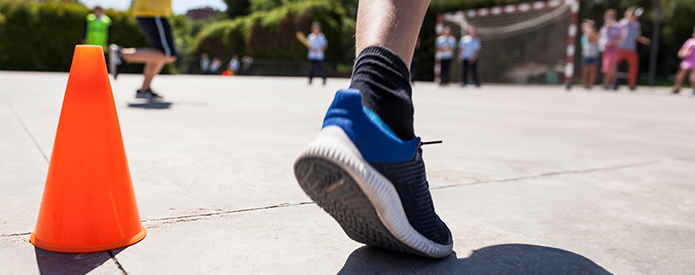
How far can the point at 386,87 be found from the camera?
3.91ft

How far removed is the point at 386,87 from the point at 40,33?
23783 millimetres

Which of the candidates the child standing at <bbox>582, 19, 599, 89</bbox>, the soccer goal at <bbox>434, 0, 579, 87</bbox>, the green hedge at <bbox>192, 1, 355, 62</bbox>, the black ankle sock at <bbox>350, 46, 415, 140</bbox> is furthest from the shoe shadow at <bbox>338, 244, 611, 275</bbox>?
the green hedge at <bbox>192, 1, 355, 62</bbox>

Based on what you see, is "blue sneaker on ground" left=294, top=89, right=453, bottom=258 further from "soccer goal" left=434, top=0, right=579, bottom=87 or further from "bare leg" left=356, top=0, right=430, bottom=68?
"soccer goal" left=434, top=0, right=579, bottom=87

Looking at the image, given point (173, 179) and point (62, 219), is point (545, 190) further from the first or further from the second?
point (62, 219)

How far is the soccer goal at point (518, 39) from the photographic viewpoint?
17156mm

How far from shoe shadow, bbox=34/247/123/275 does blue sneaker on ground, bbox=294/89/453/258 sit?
51 cm

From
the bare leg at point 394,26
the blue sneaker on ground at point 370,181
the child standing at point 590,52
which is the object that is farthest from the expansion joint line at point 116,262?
the child standing at point 590,52

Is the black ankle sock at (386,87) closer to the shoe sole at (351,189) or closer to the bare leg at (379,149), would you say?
the bare leg at (379,149)

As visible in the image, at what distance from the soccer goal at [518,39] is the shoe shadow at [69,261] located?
16109 mm

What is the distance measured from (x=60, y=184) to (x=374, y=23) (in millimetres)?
839

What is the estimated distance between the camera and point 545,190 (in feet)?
6.59

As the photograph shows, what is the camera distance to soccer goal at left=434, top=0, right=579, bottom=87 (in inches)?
675

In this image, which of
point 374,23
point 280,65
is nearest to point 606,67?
point 374,23

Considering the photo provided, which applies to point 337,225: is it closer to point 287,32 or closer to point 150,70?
point 150,70
